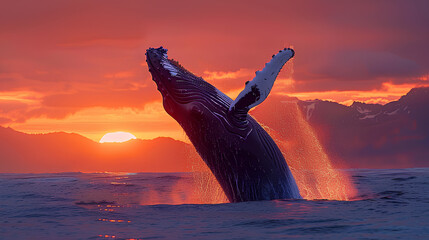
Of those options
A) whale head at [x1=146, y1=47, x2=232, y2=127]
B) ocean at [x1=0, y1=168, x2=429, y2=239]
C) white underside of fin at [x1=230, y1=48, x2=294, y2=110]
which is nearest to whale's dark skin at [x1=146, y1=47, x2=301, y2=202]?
whale head at [x1=146, y1=47, x2=232, y2=127]

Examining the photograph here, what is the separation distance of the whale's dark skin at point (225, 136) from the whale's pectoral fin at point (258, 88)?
4cm

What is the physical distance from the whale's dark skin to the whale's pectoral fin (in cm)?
4

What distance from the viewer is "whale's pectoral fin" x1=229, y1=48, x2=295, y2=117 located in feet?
32.2

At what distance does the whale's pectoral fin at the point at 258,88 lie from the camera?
9.80 m

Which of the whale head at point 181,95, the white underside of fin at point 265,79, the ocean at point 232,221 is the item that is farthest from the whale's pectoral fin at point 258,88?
the ocean at point 232,221

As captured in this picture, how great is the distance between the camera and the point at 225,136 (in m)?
10.3

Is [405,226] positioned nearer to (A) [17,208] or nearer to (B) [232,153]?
(B) [232,153]

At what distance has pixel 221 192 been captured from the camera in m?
11.8

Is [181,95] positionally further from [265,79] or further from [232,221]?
[232,221]

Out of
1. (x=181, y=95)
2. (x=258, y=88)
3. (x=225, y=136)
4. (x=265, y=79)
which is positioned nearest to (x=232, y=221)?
(x=225, y=136)

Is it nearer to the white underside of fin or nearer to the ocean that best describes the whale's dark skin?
the white underside of fin

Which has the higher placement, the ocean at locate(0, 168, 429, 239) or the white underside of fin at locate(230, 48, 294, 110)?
the white underside of fin at locate(230, 48, 294, 110)

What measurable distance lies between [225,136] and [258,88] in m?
1.22

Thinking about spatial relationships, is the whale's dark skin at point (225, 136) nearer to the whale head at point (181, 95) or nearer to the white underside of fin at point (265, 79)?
the whale head at point (181, 95)
